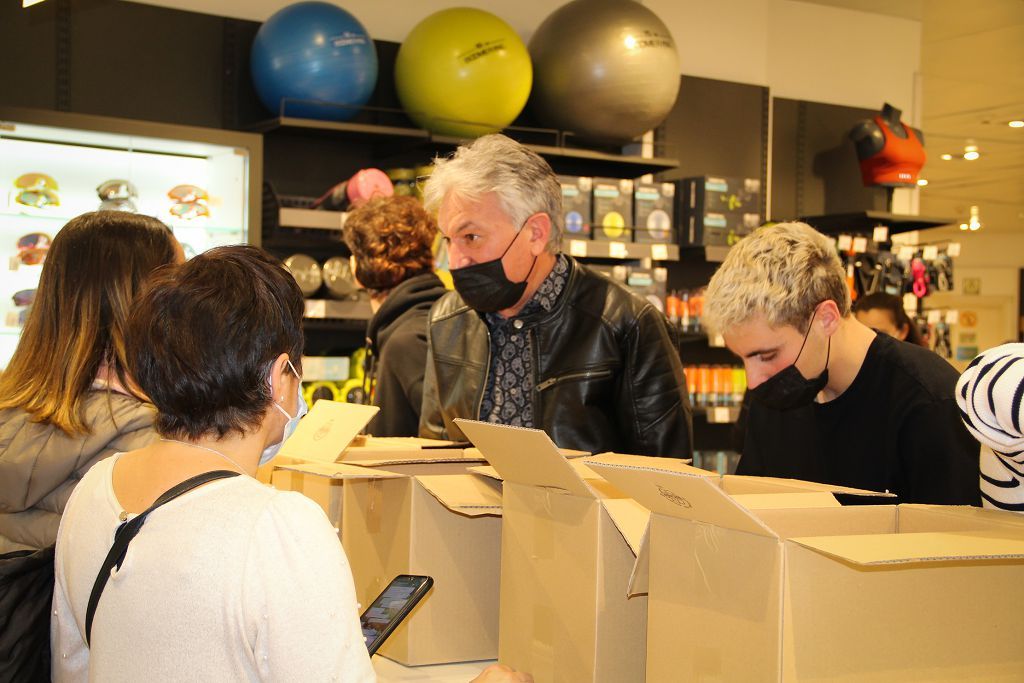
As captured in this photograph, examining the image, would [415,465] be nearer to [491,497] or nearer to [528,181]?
[491,497]

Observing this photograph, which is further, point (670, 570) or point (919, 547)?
point (670, 570)


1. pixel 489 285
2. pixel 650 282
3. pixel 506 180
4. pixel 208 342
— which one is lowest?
pixel 208 342

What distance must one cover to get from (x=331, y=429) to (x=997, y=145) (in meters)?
10.4

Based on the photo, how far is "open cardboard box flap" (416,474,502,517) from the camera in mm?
1789

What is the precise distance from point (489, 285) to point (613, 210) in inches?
118

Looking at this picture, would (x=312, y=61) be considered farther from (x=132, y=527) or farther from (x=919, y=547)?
(x=919, y=547)

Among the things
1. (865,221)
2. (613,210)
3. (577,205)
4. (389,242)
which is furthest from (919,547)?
(865,221)

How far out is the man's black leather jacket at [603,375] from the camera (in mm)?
2520

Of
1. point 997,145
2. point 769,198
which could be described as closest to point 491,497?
point 769,198

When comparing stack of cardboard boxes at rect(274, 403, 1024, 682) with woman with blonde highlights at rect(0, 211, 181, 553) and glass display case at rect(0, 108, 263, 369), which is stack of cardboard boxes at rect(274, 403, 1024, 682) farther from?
glass display case at rect(0, 108, 263, 369)

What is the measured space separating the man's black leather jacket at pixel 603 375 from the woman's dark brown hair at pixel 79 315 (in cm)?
96

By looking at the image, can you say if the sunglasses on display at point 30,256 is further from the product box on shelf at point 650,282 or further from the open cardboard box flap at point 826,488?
the open cardboard box flap at point 826,488

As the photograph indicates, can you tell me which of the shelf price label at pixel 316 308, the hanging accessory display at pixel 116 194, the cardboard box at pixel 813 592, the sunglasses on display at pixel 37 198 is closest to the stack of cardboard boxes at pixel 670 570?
the cardboard box at pixel 813 592

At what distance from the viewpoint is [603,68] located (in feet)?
16.6
